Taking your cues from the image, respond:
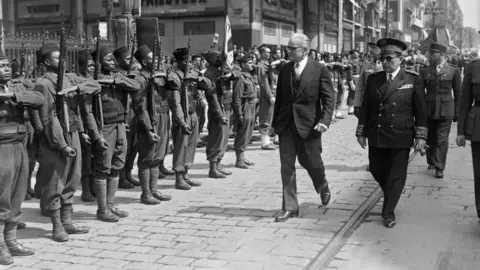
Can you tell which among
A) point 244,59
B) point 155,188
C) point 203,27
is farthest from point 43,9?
point 155,188

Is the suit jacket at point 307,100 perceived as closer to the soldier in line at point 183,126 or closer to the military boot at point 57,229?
the soldier in line at point 183,126

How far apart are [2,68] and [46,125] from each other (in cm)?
80

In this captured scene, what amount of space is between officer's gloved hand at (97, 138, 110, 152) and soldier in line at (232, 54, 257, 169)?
13.0 feet

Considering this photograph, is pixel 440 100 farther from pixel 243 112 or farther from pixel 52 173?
pixel 52 173

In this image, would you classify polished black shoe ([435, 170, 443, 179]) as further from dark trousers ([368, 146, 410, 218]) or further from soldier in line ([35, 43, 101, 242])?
soldier in line ([35, 43, 101, 242])

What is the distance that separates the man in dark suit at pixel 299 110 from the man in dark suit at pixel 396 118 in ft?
1.96

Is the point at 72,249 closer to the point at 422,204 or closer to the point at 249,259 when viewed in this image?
the point at 249,259

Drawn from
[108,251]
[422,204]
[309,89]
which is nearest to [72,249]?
[108,251]

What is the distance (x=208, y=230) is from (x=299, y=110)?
1.69 meters

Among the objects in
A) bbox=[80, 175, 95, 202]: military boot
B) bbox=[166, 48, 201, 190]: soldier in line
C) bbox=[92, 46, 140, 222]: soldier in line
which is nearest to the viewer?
bbox=[92, 46, 140, 222]: soldier in line

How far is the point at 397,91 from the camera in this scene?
6.70 m

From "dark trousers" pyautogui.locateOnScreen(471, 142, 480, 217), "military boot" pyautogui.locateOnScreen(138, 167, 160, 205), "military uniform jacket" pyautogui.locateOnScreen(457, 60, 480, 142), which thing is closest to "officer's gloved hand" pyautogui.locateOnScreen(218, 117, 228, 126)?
"military boot" pyautogui.locateOnScreen(138, 167, 160, 205)

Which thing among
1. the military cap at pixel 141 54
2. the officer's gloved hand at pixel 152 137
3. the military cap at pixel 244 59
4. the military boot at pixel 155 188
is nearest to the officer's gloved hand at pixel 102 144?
the officer's gloved hand at pixel 152 137

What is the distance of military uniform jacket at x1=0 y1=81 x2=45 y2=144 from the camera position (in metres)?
5.40
